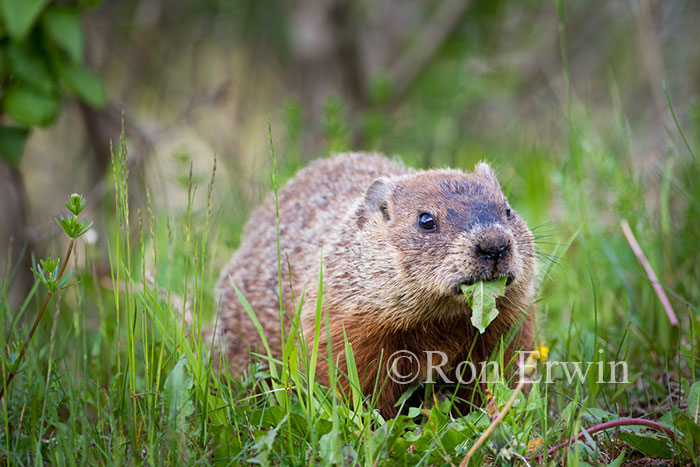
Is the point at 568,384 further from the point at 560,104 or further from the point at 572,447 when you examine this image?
the point at 560,104

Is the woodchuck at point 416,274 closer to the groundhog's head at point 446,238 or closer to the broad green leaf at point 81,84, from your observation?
the groundhog's head at point 446,238

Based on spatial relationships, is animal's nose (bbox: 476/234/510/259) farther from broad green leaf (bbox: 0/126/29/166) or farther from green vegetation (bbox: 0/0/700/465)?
broad green leaf (bbox: 0/126/29/166)

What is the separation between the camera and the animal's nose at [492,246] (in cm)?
314

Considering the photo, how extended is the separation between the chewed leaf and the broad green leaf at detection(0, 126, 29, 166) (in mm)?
3539

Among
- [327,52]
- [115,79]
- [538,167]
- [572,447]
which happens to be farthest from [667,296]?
[115,79]

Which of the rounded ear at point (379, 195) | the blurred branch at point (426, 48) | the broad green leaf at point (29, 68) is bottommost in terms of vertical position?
the rounded ear at point (379, 195)

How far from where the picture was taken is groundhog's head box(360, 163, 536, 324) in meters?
3.19

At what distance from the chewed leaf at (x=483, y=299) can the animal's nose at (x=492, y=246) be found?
0.41 feet

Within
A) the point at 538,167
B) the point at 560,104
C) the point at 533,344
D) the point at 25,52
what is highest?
the point at 560,104

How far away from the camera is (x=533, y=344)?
3.71m

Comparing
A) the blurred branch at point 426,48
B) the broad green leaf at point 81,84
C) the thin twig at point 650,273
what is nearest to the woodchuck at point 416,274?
the thin twig at point 650,273

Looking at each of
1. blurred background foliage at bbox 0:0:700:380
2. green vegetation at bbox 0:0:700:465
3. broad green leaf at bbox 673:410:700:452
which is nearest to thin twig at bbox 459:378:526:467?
green vegetation at bbox 0:0:700:465

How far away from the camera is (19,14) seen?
434cm

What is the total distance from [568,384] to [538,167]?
12.4ft
